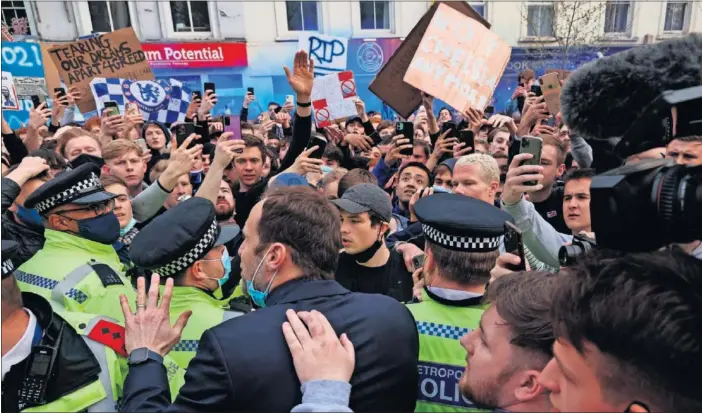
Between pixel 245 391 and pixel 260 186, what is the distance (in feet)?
10.2

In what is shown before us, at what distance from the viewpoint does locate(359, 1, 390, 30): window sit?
16453mm

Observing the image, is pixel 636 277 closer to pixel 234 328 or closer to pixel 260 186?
pixel 234 328

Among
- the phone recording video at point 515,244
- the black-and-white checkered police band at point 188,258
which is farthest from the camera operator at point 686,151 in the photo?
the black-and-white checkered police band at point 188,258

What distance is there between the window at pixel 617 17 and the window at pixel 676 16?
1379 millimetres

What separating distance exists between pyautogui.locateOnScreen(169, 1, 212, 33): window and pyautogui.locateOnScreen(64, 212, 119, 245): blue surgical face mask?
1498cm

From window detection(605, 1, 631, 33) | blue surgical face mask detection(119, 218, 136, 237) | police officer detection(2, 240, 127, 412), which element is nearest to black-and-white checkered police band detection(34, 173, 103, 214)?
blue surgical face mask detection(119, 218, 136, 237)

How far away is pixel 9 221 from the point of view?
255cm

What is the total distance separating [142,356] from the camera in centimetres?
159

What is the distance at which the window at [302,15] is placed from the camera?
16125 mm

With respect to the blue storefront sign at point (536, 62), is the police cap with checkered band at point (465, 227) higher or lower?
higher

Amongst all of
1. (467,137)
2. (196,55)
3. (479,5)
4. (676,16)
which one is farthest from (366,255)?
(676,16)

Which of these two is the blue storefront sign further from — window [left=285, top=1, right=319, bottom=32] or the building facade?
window [left=285, top=1, right=319, bottom=32]

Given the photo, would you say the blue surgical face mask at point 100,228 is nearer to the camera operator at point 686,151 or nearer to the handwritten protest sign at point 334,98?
the camera operator at point 686,151

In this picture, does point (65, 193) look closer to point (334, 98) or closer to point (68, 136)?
point (68, 136)
